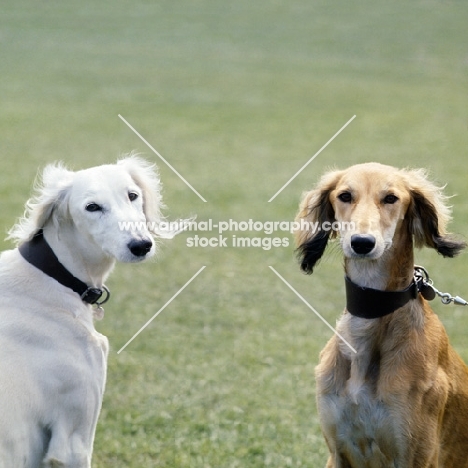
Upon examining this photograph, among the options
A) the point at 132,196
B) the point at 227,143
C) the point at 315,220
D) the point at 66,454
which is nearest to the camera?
the point at 66,454

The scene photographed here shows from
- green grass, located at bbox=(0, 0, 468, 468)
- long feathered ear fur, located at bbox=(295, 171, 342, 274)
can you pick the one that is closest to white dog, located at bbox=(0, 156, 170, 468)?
long feathered ear fur, located at bbox=(295, 171, 342, 274)

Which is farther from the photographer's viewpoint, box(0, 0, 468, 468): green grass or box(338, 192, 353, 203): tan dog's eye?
box(0, 0, 468, 468): green grass

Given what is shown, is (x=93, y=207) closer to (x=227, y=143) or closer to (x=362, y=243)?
(x=362, y=243)

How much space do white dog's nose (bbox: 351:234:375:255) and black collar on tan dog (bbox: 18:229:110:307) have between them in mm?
1184

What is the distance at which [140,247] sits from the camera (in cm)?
456

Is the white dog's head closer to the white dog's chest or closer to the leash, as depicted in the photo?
the leash

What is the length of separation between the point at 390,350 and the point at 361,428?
0.40 meters

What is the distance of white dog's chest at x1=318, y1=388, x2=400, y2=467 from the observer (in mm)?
4621

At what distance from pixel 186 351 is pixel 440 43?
29.0 meters

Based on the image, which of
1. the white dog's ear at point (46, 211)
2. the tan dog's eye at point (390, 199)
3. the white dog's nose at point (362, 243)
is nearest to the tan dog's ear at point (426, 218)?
the tan dog's eye at point (390, 199)

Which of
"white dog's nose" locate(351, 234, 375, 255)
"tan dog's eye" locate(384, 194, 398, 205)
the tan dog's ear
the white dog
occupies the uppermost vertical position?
"tan dog's eye" locate(384, 194, 398, 205)

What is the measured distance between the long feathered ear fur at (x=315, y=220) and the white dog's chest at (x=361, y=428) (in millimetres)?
751

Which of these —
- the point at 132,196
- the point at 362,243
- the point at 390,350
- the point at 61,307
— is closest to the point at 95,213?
the point at 132,196

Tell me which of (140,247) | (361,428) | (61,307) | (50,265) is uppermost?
Result: (140,247)
